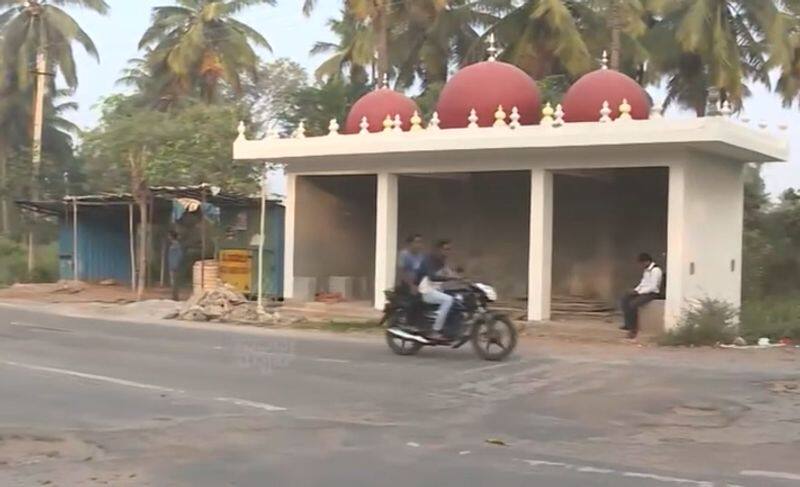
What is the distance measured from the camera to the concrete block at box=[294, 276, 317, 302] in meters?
23.5

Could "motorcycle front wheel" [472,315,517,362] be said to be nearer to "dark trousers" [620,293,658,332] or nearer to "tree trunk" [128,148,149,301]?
"dark trousers" [620,293,658,332]

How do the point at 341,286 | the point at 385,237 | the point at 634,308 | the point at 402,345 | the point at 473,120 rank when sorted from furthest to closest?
the point at 341,286
the point at 385,237
the point at 473,120
the point at 634,308
the point at 402,345

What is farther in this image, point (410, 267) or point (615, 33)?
point (615, 33)

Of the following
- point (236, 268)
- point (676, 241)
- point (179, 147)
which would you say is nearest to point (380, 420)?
point (676, 241)

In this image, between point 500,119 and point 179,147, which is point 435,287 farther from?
point 179,147

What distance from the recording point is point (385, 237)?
21.7 metres

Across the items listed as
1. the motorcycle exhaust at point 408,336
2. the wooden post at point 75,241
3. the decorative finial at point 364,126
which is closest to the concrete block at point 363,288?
the decorative finial at point 364,126

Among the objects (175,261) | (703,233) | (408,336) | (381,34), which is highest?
(381,34)

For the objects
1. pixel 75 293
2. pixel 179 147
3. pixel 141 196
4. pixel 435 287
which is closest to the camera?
pixel 435 287

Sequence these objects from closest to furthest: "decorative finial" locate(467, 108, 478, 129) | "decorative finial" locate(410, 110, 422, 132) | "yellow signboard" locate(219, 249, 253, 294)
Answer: "decorative finial" locate(467, 108, 478, 129)
"decorative finial" locate(410, 110, 422, 132)
"yellow signboard" locate(219, 249, 253, 294)

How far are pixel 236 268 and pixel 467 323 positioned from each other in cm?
1198

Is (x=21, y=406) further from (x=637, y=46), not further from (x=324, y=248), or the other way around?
(x=637, y=46)

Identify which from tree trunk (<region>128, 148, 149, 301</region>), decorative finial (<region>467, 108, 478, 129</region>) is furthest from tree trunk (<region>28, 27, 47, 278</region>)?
decorative finial (<region>467, 108, 478, 129</region>)

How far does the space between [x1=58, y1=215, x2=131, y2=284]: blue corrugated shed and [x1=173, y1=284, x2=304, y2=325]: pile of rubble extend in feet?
33.2
